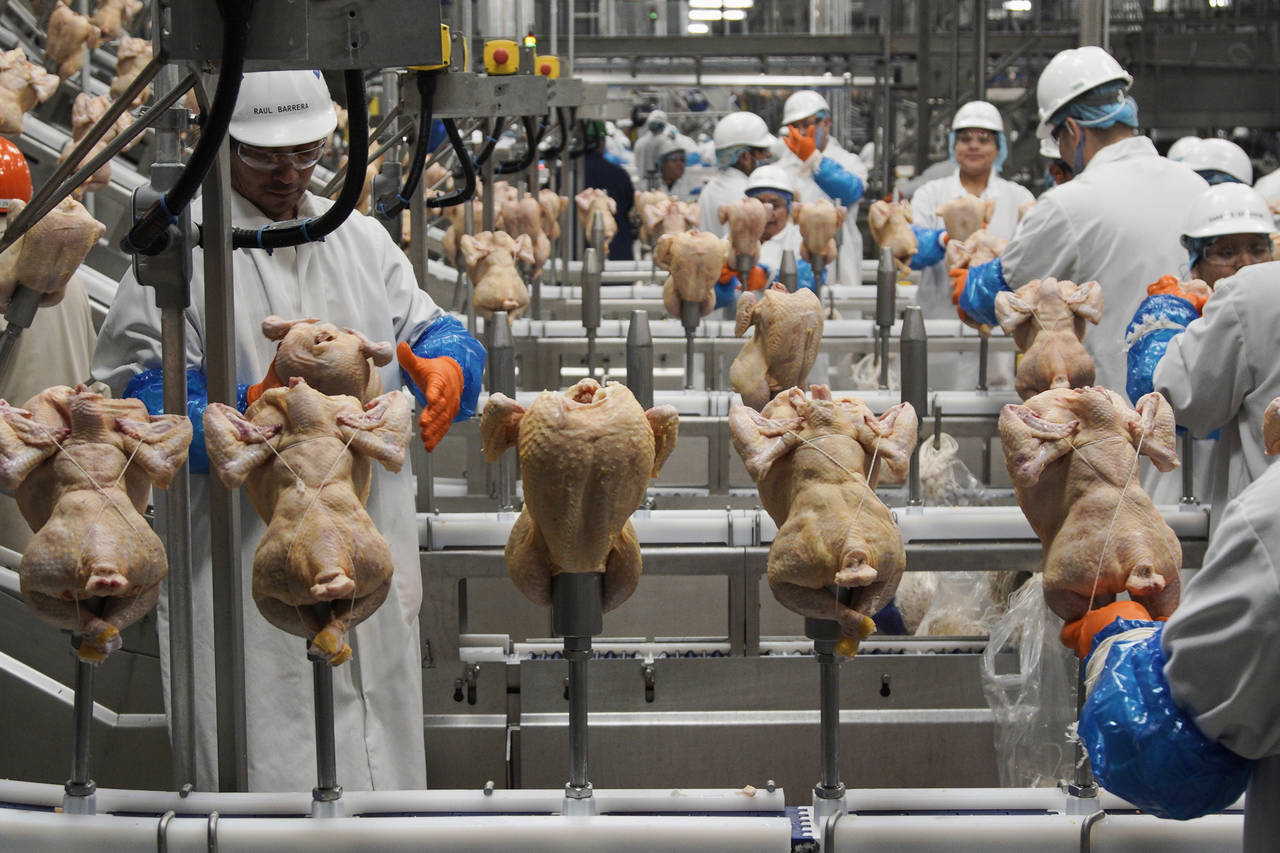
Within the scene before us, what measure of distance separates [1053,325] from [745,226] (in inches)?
80.6

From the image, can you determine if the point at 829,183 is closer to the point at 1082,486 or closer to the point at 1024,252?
the point at 1024,252

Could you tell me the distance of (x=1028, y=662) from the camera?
297 cm

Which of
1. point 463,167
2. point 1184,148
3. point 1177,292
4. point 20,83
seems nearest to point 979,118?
point 1184,148

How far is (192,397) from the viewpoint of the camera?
7.34ft

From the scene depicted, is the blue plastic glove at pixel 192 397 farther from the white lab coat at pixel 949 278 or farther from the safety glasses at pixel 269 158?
the white lab coat at pixel 949 278

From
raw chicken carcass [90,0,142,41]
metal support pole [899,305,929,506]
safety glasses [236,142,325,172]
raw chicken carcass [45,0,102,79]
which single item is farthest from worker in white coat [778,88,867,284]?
safety glasses [236,142,325,172]

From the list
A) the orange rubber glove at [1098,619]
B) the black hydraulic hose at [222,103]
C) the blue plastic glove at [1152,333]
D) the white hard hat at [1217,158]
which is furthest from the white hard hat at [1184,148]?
the black hydraulic hose at [222,103]

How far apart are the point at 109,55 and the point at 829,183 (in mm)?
5974

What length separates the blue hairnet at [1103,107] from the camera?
4207mm

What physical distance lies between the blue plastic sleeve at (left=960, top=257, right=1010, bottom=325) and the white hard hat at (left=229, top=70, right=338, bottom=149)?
2.20 meters

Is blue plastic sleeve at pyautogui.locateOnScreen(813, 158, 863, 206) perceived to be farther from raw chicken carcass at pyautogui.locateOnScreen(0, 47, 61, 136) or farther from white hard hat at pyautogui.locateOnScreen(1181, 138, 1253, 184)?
raw chicken carcass at pyautogui.locateOnScreen(0, 47, 61, 136)

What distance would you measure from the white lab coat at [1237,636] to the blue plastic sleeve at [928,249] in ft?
15.3

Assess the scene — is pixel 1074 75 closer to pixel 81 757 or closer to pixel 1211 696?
pixel 1211 696

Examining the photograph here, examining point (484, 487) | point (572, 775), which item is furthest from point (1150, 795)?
point (484, 487)
